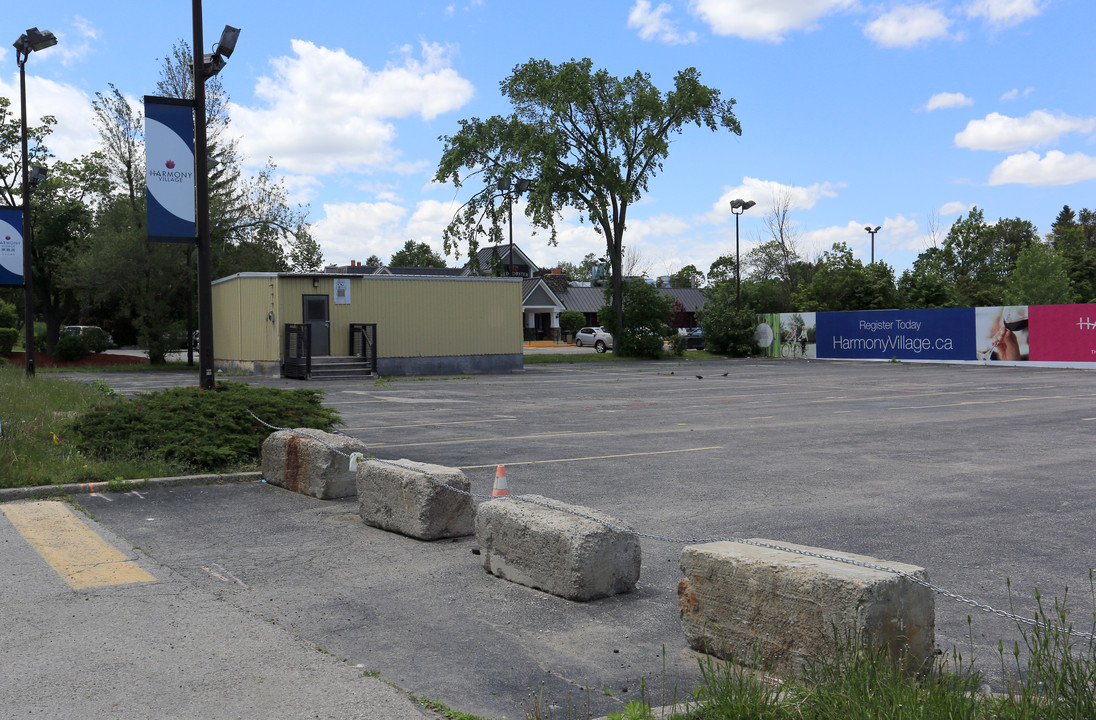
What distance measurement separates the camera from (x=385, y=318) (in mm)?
33438

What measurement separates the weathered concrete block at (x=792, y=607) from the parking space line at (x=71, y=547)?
12.6 ft

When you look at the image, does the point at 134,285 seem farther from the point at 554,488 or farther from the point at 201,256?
the point at 554,488

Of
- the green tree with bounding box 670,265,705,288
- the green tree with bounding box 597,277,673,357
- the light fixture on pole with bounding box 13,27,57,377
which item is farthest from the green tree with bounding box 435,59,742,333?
the green tree with bounding box 670,265,705,288

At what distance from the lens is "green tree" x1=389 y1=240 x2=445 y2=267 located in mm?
125375

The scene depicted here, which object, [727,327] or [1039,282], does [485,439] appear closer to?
[727,327]

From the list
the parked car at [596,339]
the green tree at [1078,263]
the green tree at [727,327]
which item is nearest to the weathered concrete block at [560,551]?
the green tree at [727,327]

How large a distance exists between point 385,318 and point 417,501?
2663cm

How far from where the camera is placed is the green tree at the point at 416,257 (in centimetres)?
12538

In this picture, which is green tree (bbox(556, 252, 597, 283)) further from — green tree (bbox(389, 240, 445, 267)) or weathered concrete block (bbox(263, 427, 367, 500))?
weathered concrete block (bbox(263, 427, 367, 500))

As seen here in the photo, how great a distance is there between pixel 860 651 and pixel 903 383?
26.0 m

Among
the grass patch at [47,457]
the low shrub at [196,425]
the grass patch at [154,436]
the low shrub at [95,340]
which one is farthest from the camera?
the low shrub at [95,340]

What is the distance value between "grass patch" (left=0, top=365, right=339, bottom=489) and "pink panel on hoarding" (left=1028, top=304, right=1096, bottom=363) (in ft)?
110

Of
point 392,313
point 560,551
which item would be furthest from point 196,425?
point 392,313

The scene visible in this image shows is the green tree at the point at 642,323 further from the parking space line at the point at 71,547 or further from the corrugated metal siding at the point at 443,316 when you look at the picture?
the parking space line at the point at 71,547
